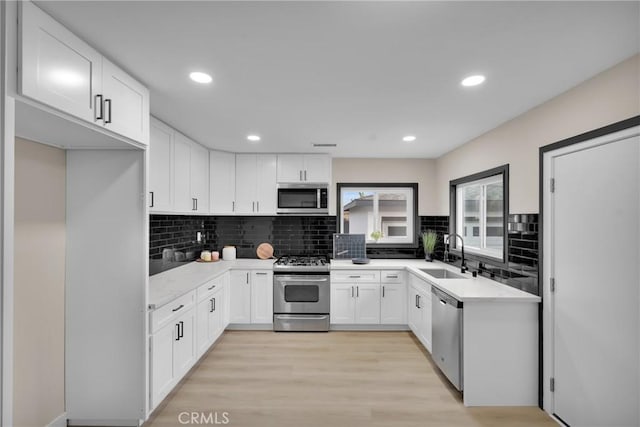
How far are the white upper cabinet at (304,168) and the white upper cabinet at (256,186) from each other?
13 cm

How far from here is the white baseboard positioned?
204cm

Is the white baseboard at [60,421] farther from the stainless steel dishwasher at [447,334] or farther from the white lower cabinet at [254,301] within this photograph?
the stainless steel dishwasher at [447,334]

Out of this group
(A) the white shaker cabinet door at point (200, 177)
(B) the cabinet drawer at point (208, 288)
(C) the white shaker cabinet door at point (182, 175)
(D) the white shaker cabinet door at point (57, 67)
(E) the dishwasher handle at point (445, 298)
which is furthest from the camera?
(A) the white shaker cabinet door at point (200, 177)

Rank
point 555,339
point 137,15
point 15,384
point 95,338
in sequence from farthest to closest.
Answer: point 555,339 → point 95,338 → point 15,384 → point 137,15

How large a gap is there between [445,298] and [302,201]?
2.31 metres

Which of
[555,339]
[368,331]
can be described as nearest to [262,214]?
[368,331]

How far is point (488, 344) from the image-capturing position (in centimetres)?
243

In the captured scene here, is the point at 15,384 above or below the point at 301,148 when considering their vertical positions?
below

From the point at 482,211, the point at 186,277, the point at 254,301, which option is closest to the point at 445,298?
the point at 482,211

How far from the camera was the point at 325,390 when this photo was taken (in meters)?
2.67

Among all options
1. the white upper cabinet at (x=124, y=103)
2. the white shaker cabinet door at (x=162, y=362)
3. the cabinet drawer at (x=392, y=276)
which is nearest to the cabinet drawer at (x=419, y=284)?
the cabinet drawer at (x=392, y=276)

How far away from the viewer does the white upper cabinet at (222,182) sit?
4336mm

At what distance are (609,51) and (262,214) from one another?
370 cm

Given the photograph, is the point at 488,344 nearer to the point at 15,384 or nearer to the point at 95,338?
the point at 95,338
